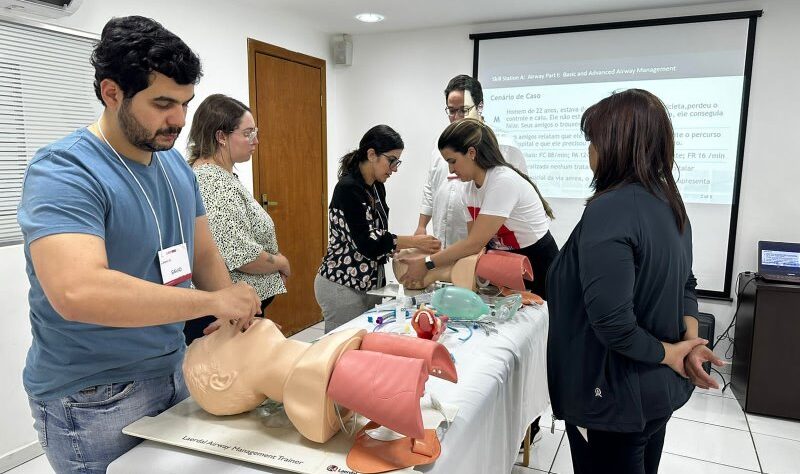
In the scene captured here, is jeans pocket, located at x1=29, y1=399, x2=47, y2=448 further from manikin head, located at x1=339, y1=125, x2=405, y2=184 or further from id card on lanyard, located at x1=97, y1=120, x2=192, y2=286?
manikin head, located at x1=339, y1=125, x2=405, y2=184

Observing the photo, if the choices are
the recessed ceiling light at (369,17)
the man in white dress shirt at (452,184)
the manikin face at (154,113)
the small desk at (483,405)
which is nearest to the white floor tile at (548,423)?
the small desk at (483,405)

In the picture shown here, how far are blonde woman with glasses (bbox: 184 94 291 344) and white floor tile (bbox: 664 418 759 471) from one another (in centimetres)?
221

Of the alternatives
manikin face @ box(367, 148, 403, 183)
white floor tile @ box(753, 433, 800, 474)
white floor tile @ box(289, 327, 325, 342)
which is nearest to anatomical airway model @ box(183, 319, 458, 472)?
manikin face @ box(367, 148, 403, 183)

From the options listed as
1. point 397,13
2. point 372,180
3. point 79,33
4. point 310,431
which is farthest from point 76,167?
point 397,13

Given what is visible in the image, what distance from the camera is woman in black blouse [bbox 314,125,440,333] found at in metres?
2.12

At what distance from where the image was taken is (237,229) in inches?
75.0

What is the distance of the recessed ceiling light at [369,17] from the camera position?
382 centimetres

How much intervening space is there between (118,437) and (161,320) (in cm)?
34

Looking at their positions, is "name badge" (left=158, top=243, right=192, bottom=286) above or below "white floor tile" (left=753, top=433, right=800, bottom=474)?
above

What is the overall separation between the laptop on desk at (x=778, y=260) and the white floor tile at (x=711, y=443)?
3.06 feet

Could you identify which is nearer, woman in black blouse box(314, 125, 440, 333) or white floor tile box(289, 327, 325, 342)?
woman in black blouse box(314, 125, 440, 333)

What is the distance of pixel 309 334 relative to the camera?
166 inches

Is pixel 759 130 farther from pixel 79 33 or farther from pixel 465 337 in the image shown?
pixel 79 33

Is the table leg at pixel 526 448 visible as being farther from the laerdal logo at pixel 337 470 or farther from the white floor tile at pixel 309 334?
the white floor tile at pixel 309 334
